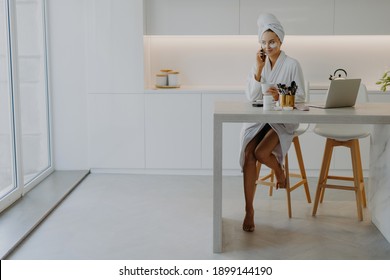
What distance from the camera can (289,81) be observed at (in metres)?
4.11

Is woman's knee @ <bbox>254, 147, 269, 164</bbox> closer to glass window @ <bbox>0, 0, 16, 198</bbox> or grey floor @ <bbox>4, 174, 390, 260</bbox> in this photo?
grey floor @ <bbox>4, 174, 390, 260</bbox>

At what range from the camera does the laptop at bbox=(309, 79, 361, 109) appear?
363cm

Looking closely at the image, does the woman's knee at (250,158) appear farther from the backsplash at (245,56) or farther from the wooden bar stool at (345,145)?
the backsplash at (245,56)

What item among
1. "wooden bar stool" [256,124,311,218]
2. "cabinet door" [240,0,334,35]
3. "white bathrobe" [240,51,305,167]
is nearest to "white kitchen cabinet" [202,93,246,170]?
"cabinet door" [240,0,334,35]

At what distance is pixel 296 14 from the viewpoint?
5770 millimetres

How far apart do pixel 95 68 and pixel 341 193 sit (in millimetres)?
2691

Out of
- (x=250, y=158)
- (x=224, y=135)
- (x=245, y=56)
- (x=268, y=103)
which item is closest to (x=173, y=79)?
(x=224, y=135)

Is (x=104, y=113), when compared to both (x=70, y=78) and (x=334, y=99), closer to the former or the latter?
(x=70, y=78)

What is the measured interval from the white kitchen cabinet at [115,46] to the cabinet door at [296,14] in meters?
1.13

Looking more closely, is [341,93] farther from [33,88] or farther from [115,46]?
[33,88]

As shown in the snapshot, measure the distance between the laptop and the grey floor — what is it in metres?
0.92

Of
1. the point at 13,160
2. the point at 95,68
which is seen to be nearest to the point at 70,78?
the point at 95,68

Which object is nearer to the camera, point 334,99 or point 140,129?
point 334,99

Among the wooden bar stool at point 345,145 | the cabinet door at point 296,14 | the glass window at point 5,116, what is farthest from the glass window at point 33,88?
the wooden bar stool at point 345,145
